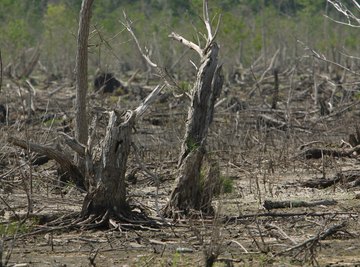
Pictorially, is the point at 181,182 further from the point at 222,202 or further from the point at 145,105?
the point at 145,105

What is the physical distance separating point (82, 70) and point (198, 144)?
8.34 ft

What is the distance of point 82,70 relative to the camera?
37.2 feet

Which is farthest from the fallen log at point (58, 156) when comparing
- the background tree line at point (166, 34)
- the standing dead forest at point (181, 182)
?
the background tree line at point (166, 34)

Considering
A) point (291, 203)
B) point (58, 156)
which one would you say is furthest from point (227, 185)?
point (58, 156)

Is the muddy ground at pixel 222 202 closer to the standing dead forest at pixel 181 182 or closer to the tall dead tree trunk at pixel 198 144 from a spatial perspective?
the standing dead forest at pixel 181 182

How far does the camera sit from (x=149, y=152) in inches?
556

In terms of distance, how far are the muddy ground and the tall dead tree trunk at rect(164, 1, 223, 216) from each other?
0.24m

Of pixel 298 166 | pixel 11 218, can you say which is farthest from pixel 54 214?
pixel 298 166

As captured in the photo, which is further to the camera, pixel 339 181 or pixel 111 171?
pixel 339 181

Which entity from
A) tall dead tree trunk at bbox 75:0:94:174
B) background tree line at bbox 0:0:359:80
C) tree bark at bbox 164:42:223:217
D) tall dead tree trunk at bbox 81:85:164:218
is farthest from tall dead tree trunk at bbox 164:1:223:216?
background tree line at bbox 0:0:359:80

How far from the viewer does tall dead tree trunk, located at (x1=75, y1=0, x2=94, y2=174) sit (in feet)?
36.4

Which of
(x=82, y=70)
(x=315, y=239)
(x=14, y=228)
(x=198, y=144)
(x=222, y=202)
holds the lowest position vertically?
(x=14, y=228)

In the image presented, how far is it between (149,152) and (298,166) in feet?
7.23

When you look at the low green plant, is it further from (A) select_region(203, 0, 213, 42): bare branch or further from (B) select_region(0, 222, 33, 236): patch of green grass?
(B) select_region(0, 222, 33, 236): patch of green grass
